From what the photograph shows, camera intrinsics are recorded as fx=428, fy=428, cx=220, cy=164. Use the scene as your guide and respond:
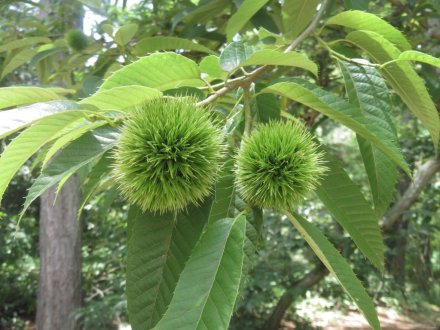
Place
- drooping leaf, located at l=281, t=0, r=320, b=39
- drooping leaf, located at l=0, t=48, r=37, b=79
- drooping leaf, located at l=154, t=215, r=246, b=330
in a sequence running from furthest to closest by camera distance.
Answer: drooping leaf, located at l=0, t=48, r=37, b=79 → drooping leaf, located at l=281, t=0, r=320, b=39 → drooping leaf, located at l=154, t=215, r=246, b=330

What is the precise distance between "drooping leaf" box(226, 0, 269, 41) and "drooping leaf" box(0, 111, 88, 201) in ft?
2.40

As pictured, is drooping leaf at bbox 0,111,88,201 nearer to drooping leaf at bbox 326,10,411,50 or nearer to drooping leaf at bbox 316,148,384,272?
drooping leaf at bbox 316,148,384,272

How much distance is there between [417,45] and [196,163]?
1.76m

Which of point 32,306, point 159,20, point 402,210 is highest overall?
point 159,20

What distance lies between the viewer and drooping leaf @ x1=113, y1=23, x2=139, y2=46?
1.63m

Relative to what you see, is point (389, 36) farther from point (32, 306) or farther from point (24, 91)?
A: point (32, 306)

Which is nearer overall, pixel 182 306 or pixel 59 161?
pixel 182 306

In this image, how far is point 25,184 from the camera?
7.41m

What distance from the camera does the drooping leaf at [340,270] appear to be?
0.73 meters

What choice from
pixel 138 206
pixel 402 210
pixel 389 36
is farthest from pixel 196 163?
pixel 402 210

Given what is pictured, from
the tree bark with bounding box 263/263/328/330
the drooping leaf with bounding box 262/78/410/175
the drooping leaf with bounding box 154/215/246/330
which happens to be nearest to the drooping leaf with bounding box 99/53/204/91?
the drooping leaf with bounding box 262/78/410/175

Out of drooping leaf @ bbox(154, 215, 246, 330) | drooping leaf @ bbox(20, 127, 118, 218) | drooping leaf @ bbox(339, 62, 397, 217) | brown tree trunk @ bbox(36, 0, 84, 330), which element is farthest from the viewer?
brown tree trunk @ bbox(36, 0, 84, 330)

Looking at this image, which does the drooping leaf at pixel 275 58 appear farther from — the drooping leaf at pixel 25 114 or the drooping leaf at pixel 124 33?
the drooping leaf at pixel 124 33

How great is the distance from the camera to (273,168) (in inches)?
32.4
